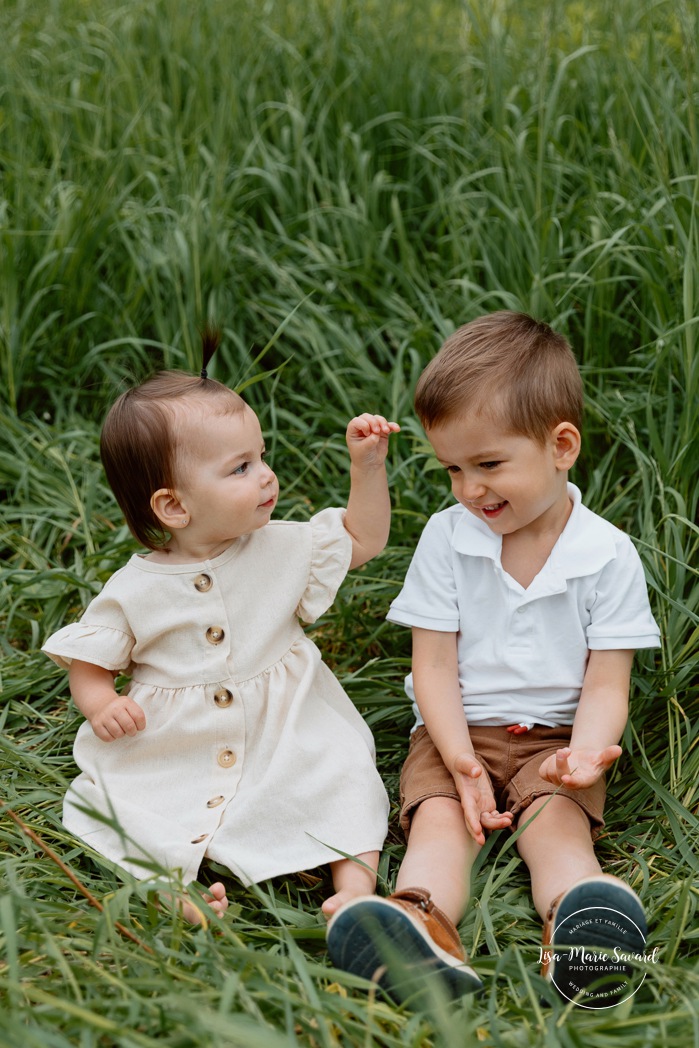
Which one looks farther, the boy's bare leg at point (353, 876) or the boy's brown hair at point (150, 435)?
the boy's brown hair at point (150, 435)

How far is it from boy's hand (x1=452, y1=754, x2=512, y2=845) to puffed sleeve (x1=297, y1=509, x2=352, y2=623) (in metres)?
0.41

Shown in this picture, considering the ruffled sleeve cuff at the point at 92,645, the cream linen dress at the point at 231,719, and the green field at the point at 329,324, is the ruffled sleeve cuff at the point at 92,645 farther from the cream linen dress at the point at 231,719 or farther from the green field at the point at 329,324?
the green field at the point at 329,324

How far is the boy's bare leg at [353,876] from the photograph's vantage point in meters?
1.92

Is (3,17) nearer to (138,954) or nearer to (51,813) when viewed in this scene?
(51,813)

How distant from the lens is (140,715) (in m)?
2.07

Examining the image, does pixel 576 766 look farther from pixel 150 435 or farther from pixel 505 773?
pixel 150 435

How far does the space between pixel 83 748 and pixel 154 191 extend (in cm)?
214

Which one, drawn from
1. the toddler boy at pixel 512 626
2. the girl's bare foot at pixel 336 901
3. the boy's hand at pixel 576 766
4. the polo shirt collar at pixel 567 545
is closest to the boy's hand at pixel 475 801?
the toddler boy at pixel 512 626

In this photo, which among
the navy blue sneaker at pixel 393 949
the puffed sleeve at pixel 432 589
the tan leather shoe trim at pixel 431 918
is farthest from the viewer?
the puffed sleeve at pixel 432 589

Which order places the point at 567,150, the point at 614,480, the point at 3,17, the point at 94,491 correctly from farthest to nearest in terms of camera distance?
the point at 3,17 < the point at 567,150 < the point at 94,491 < the point at 614,480

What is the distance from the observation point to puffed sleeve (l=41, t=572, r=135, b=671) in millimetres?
2107

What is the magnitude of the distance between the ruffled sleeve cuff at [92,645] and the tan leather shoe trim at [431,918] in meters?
0.71

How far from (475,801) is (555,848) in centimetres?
16

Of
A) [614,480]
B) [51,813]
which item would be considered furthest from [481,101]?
[51,813]
